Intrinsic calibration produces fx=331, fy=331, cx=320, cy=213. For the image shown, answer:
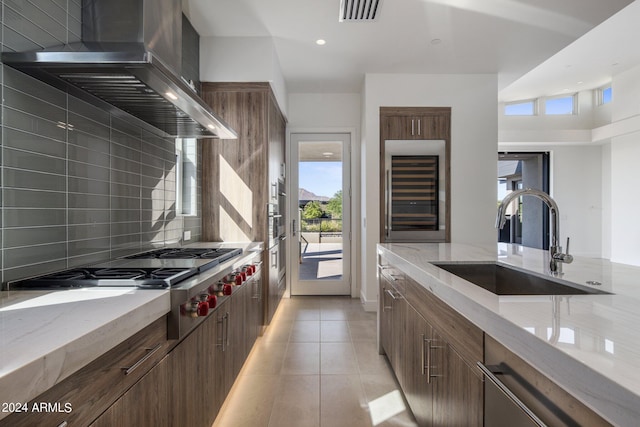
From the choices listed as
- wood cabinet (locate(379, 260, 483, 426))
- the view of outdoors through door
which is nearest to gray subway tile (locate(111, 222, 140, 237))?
wood cabinet (locate(379, 260, 483, 426))

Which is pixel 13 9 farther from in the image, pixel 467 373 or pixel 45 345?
pixel 467 373

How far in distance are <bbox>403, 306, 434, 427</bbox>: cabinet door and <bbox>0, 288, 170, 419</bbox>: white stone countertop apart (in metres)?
1.11

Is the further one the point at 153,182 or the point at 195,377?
the point at 153,182

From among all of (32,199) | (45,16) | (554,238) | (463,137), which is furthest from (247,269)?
(463,137)

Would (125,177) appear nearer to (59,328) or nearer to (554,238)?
(59,328)

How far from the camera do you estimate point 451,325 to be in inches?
47.9

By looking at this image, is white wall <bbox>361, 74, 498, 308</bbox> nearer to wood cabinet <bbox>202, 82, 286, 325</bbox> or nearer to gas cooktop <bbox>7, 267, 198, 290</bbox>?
wood cabinet <bbox>202, 82, 286, 325</bbox>

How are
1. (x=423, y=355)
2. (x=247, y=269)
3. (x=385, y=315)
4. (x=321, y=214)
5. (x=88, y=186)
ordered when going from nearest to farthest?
(x=423, y=355), (x=88, y=186), (x=247, y=269), (x=385, y=315), (x=321, y=214)

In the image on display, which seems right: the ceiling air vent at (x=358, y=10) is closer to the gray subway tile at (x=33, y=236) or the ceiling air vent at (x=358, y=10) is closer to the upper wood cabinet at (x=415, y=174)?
the upper wood cabinet at (x=415, y=174)

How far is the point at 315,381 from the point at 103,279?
1.64m

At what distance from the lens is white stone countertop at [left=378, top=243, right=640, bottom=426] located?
50cm

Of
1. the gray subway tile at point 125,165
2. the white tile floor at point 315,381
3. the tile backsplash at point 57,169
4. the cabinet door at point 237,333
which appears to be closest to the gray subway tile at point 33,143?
the tile backsplash at point 57,169

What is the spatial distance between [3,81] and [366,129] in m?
3.30

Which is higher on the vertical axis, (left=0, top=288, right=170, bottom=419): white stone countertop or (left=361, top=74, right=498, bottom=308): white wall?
(left=361, top=74, right=498, bottom=308): white wall
